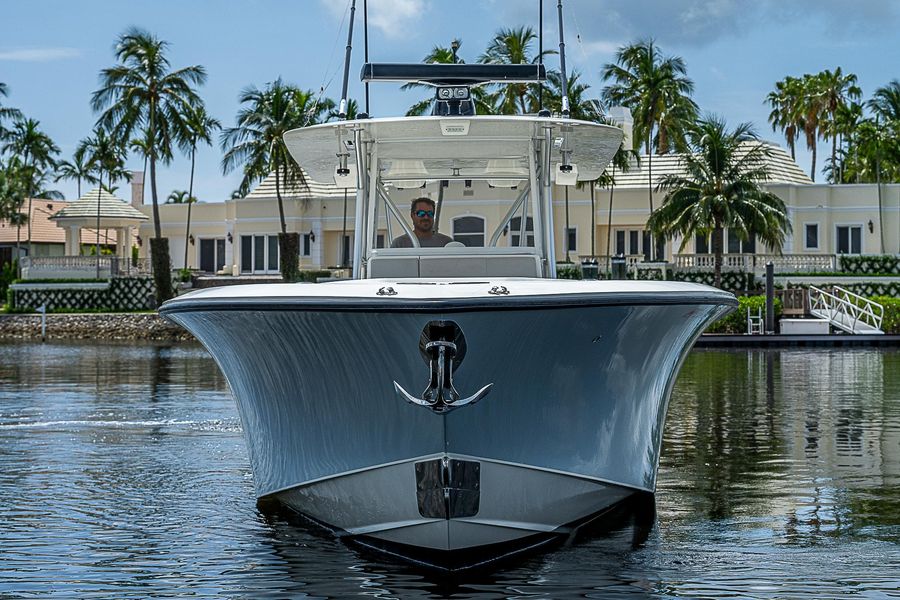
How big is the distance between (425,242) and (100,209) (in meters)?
47.6

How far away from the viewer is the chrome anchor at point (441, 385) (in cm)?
727

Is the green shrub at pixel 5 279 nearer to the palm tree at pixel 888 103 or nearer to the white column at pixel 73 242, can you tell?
the white column at pixel 73 242

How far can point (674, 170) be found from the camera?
50.4 metres

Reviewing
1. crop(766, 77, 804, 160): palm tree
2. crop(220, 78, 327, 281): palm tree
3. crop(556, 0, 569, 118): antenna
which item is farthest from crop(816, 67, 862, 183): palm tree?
crop(556, 0, 569, 118): antenna

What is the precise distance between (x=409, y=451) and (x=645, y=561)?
1789 millimetres

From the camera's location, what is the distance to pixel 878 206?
48.6m

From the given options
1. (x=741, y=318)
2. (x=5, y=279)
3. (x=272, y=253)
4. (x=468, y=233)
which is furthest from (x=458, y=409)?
(x=5, y=279)

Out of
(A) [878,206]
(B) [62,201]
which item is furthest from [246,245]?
(B) [62,201]

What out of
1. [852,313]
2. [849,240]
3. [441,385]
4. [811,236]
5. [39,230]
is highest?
[39,230]

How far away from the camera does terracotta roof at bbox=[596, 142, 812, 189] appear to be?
49625 millimetres

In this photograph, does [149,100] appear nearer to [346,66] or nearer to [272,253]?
[272,253]

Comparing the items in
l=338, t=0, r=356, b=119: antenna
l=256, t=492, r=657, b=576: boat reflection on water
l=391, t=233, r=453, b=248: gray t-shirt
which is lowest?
l=256, t=492, r=657, b=576: boat reflection on water

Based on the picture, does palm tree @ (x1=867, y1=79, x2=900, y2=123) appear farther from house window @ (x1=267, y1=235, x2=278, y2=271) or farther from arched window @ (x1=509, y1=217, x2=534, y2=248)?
arched window @ (x1=509, y1=217, x2=534, y2=248)

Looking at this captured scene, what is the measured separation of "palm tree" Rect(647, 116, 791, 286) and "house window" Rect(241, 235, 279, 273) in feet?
56.1
